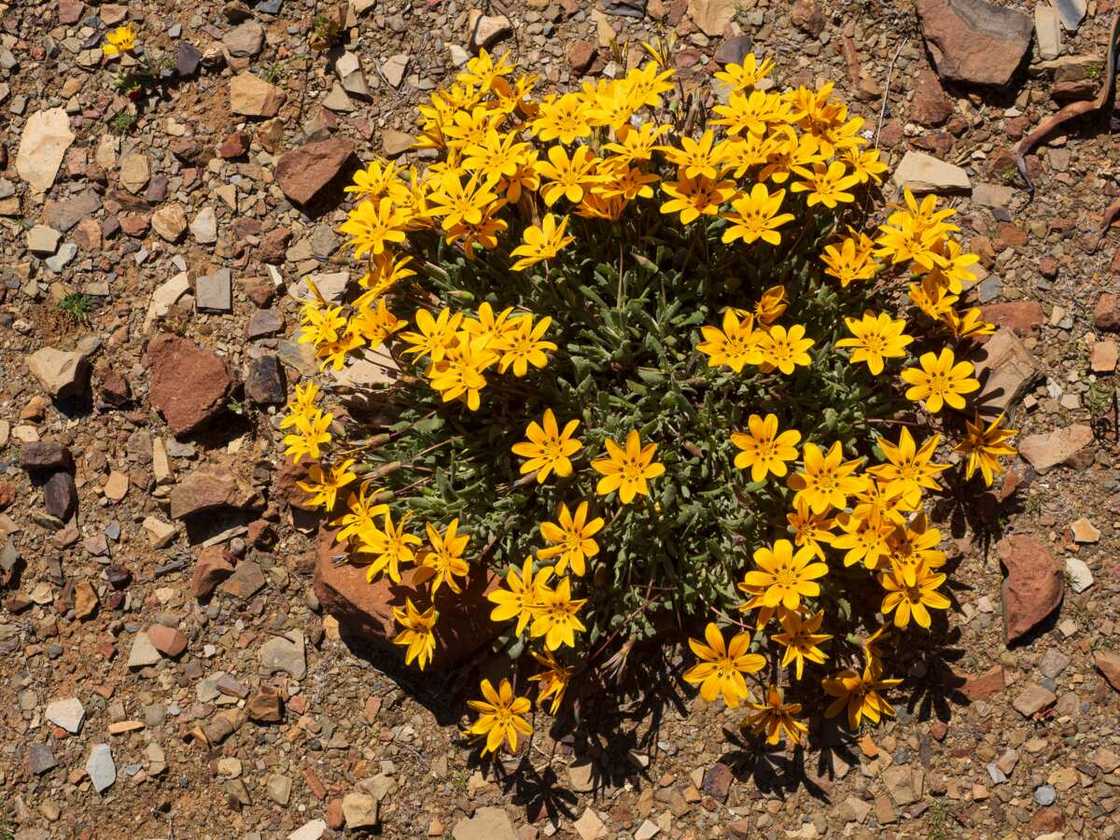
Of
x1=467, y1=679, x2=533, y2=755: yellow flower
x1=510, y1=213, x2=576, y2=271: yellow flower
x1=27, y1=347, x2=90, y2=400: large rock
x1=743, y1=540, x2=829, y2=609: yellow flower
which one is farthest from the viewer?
x1=27, y1=347, x2=90, y2=400: large rock

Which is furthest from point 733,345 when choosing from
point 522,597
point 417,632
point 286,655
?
point 286,655

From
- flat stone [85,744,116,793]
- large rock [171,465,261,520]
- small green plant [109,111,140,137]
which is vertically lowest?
flat stone [85,744,116,793]

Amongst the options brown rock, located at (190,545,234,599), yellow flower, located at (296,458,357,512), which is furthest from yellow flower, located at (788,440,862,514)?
brown rock, located at (190,545,234,599)

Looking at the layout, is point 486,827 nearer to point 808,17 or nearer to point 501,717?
point 501,717

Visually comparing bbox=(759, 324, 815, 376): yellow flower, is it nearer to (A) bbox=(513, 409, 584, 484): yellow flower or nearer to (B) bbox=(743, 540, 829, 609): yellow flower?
Result: (B) bbox=(743, 540, 829, 609): yellow flower

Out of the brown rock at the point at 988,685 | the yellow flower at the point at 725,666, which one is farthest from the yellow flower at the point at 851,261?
the brown rock at the point at 988,685

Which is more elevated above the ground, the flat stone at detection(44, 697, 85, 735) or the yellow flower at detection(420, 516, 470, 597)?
the yellow flower at detection(420, 516, 470, 597)
